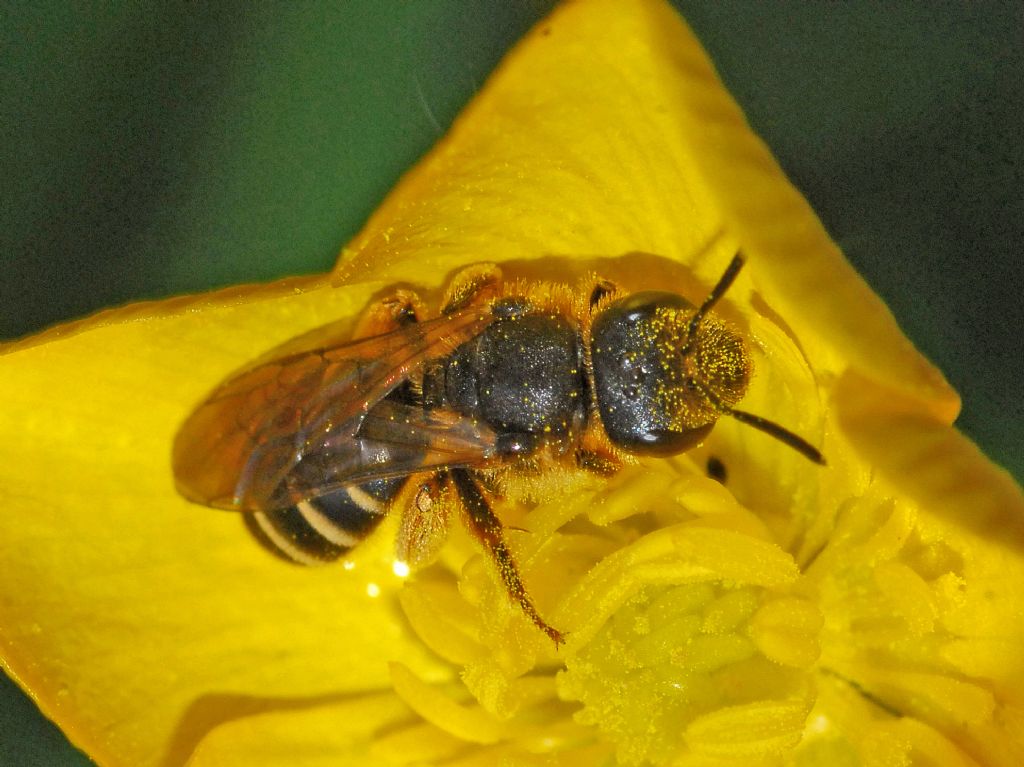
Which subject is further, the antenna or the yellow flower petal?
the yellow flower petal

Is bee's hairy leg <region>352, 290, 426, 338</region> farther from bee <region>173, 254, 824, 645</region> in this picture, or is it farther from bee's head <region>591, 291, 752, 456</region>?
bee's head <region>591, 291, 752, 456</region>

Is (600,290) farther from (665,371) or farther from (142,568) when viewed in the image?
(142,568)

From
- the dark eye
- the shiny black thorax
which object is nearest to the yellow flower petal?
the shiny black thorax

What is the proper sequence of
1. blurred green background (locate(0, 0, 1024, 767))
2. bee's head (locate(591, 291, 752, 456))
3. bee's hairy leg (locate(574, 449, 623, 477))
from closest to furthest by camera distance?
bee's head (locate(591, 291, 752, 456)) < bee's hairy leg (locate(574, 449, 623, 477)) < blurred green background (locate(0, 0, 1024, 767))

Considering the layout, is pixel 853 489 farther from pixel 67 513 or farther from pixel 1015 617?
pixel 67 513

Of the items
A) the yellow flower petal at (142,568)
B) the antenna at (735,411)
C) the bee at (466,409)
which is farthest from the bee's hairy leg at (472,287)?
the antenna at (735,411)
